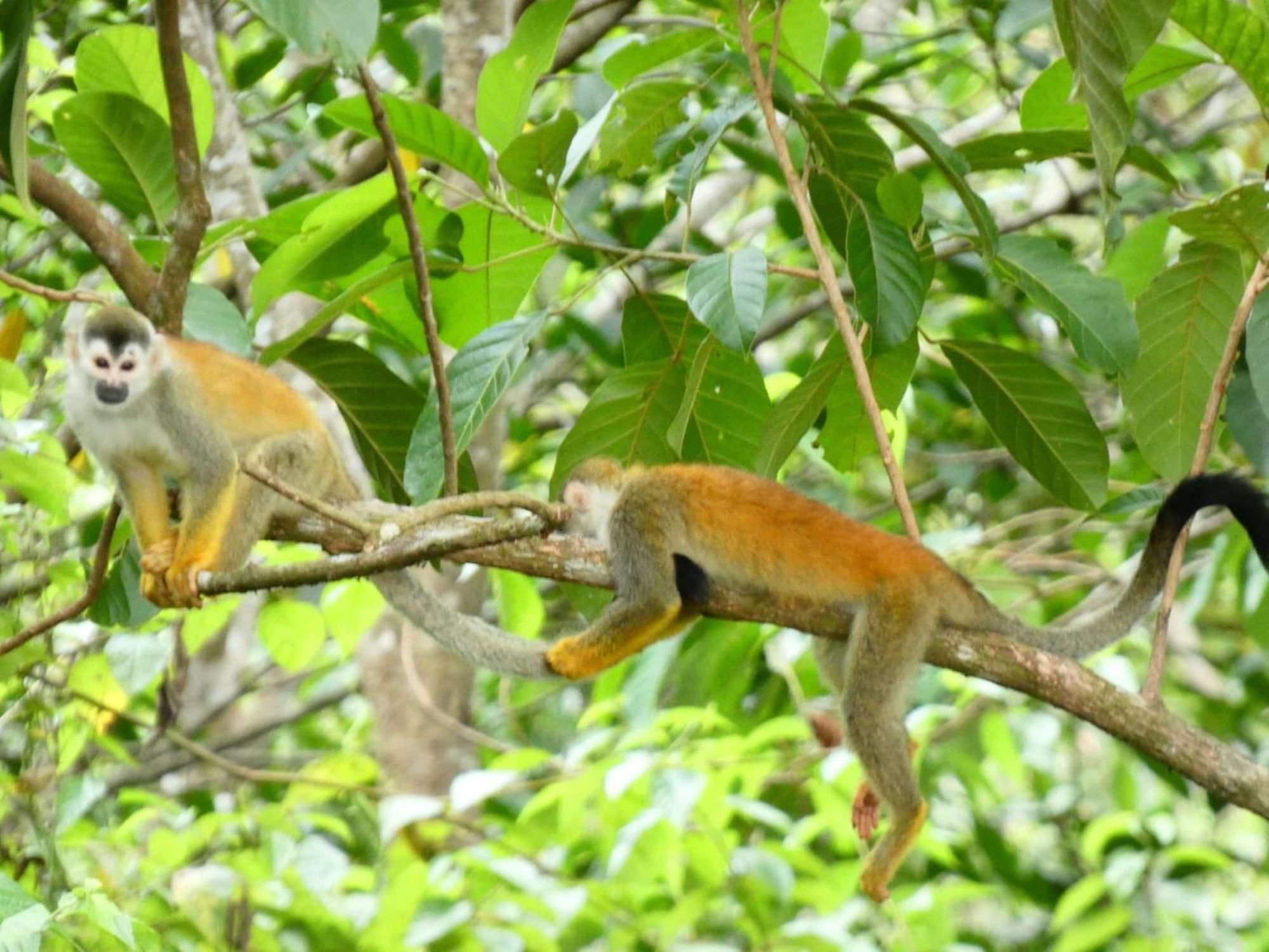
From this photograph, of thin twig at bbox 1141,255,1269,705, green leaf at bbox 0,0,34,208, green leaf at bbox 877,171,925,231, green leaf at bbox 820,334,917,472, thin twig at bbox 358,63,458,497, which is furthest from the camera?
green leaf at bbox 820,334,917,472

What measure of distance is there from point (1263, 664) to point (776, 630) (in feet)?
7.23

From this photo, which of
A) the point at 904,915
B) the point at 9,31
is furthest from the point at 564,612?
the point at 9,31

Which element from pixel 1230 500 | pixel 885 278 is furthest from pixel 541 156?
pixel 1230 500

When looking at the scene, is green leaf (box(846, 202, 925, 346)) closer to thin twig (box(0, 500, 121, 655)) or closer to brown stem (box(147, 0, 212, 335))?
brown stem (box(147, 0, 212, 335))

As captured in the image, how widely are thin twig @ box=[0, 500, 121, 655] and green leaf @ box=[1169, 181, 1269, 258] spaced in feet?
6.09

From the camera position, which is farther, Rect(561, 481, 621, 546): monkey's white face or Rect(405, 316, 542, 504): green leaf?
Rect(561, 481, 621, 546): monkey's white face

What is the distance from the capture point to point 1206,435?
7.92 ft

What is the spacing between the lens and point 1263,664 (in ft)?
17.0

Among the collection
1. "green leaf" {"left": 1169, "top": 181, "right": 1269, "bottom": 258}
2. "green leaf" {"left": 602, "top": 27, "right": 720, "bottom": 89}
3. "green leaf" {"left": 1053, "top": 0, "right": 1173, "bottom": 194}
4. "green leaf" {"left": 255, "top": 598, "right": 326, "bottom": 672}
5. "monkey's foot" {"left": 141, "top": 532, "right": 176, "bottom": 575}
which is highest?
"green leaf" {"left": 1053, "top": 0, "right": 1173, "bottom": 194}

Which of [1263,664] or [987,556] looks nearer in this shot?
[987,556]

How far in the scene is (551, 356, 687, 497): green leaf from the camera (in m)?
2.76

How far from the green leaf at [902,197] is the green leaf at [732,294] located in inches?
10.8

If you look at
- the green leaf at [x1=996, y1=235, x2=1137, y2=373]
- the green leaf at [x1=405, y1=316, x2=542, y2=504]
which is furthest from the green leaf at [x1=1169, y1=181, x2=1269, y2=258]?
the green leaf at [x1=405, y1=316, x2=542, y2=504]

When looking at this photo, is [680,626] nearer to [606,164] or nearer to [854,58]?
[606,164]
